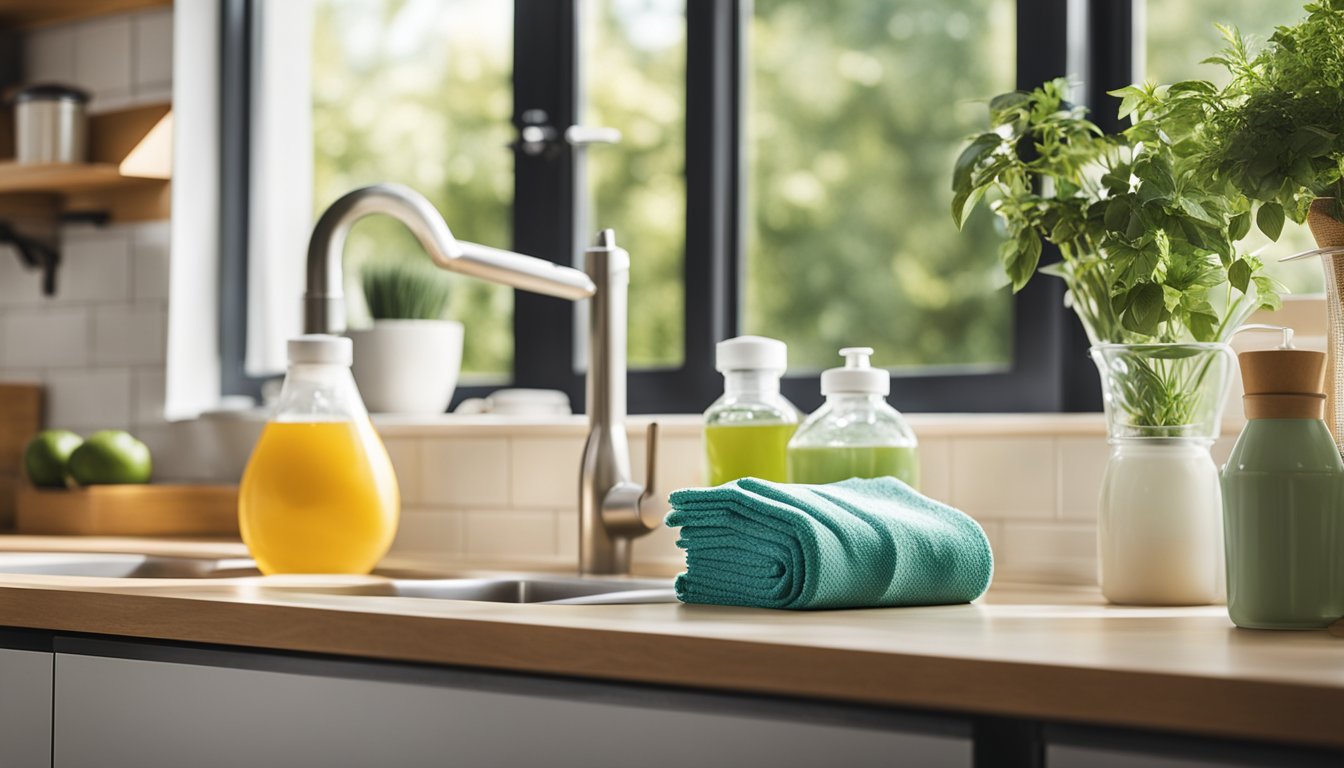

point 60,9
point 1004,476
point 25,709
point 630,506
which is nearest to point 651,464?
point 630,506

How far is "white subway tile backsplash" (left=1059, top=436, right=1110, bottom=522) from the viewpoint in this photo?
58.4 inches

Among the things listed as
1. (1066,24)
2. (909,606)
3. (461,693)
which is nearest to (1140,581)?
(909,606)

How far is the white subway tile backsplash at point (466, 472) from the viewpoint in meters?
1.84

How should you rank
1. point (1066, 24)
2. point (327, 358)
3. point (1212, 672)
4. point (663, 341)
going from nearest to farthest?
point (1212, 672) < point (327, 358) < point (1066, 24) < point (663, 341)

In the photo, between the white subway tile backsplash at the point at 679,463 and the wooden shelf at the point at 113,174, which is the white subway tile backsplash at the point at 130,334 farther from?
the white subway tile backsplash at the point at 679,463

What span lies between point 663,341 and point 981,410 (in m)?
6.93

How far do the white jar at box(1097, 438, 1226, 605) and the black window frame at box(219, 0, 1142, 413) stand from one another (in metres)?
0.41

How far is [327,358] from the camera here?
1451mm

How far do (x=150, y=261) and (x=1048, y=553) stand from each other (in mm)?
1488

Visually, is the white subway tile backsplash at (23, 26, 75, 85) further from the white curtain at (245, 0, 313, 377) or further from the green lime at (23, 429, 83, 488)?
the green lime at (23, 429, 83, 488)

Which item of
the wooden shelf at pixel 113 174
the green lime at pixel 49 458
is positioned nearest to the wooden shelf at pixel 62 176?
the wooden shelf at pixel 113 174

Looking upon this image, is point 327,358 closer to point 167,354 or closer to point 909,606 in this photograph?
point 909,606

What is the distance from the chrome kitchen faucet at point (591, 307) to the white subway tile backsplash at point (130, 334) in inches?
34.2

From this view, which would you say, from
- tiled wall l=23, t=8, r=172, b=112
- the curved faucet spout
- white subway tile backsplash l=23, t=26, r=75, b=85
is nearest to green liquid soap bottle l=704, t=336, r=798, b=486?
the curved faucet spout
